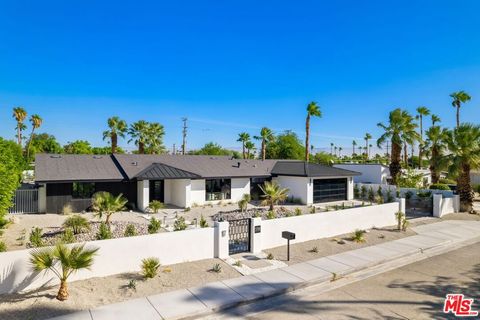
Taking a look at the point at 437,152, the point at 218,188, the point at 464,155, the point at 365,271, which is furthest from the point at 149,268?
the point at 437,152

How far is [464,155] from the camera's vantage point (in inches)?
898

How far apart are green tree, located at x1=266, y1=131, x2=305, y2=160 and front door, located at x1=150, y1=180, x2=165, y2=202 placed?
38.7 metres

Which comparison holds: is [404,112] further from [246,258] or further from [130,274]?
[130,274]

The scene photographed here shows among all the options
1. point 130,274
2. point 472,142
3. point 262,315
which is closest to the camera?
point 262,315

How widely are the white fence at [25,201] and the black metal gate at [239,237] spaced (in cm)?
1498

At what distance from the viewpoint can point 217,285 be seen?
9.62 m

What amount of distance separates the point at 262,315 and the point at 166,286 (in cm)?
316

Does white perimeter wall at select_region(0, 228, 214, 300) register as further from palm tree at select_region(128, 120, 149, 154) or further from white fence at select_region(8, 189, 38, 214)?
palm tree at select_region(128, 120, 149, 154)

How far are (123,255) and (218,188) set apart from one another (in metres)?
17.2

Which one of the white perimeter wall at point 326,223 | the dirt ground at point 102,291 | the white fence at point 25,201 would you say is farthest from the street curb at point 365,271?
the white fence at point 25,201

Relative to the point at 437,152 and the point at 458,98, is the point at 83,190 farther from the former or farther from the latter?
the point at 458,98

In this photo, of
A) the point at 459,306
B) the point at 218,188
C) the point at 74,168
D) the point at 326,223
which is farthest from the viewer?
→ the point at 218,188

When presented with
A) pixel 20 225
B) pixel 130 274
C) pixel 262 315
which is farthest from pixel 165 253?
pixel 20 225

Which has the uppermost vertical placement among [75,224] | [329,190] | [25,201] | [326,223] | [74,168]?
A: [74,168]
